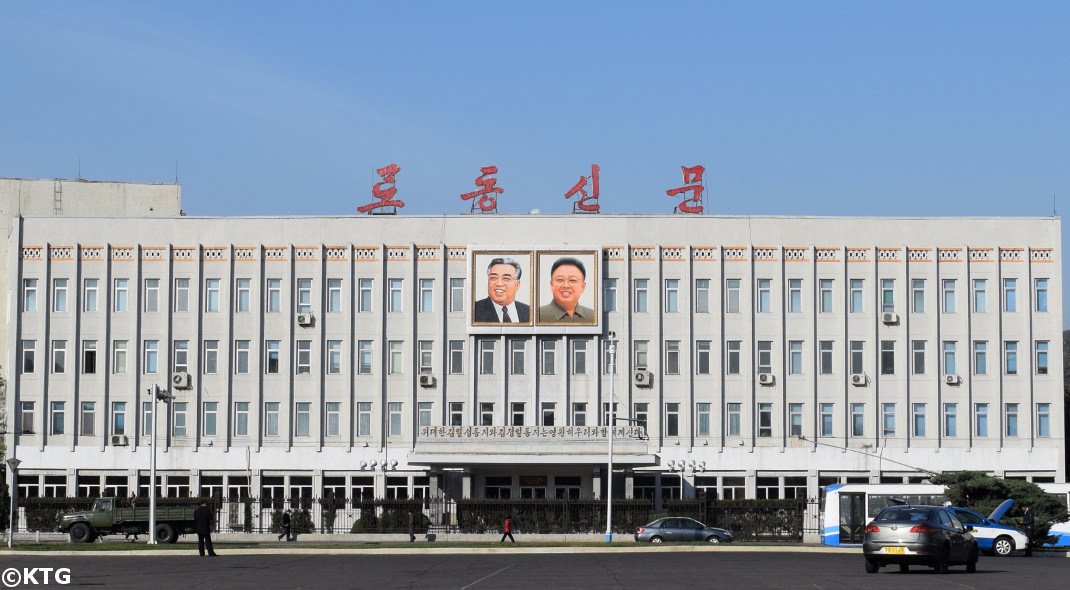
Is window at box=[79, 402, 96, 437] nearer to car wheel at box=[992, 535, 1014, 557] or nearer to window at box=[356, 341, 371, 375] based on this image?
window at box=[356, 341, 371, 375]

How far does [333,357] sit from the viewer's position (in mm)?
80250

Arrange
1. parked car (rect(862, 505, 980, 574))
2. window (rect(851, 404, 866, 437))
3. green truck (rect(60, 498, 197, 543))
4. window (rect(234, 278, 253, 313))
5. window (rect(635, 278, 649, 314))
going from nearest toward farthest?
parked car (rect(862, 505, 980, 574)) → green truck (rect(60, 498, 197, 543)) → window (rect(851, 404, 866, 437)) → window (rect(635, 278, 649, 314)) → window (rect(234, 278, 253, 313))

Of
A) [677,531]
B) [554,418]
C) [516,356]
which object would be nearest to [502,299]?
[516,356]

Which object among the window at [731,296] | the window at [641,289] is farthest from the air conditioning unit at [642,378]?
the window at [731,296]

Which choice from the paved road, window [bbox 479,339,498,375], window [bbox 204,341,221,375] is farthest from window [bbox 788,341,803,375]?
the paved road

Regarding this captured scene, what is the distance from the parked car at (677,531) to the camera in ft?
197

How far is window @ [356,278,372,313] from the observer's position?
80188 mm

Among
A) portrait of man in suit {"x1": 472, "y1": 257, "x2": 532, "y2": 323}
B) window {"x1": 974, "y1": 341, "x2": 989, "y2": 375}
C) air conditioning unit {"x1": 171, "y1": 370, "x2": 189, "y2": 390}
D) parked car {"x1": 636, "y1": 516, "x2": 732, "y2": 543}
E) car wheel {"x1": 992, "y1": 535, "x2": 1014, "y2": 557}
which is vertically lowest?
parked car {"x1": 636, "y1": 516, "x2": 732, "y2": 543}

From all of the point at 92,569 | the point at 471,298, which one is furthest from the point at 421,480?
the point at 92,569

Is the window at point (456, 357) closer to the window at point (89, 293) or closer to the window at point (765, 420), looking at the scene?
the window at point (765, 420)

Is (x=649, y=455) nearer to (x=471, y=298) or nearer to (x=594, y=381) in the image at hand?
(x=594, y=381)

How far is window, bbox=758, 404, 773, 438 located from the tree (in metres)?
18.4

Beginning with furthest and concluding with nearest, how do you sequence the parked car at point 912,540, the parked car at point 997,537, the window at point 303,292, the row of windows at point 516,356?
1. the window at point 303,292
2. the row of windows at point 516,356
3. the parked car at point 997,537
4. the parked car at point 912,540

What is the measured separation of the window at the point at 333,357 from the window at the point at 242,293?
4600mm
